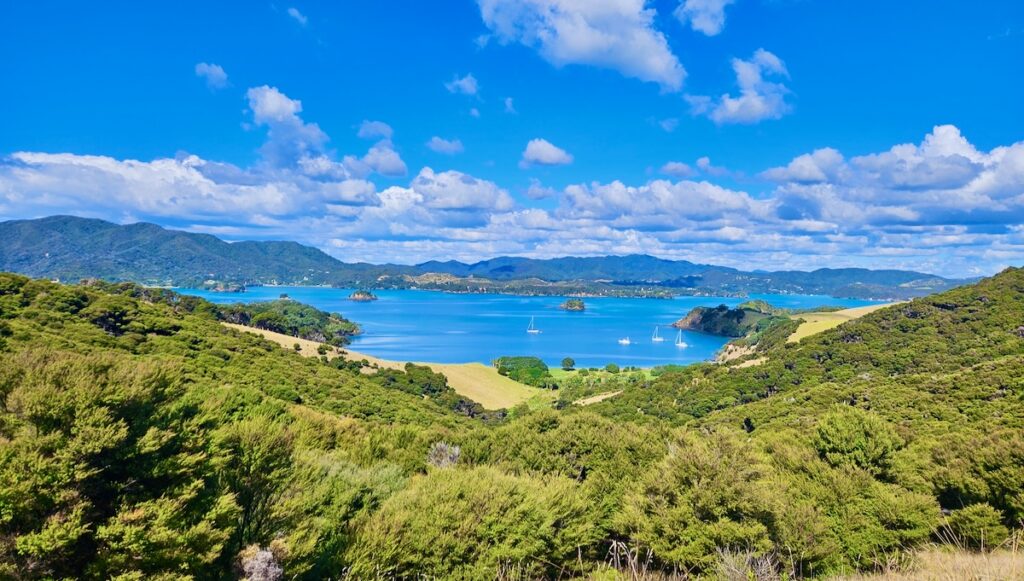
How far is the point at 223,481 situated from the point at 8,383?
3.55 m

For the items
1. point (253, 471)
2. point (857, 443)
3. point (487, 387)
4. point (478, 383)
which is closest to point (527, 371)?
point (487, 387)

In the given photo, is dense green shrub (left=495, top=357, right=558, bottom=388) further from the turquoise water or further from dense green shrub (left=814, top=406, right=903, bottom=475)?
dense green shrub (left=814, top=406, right=903, bottom=475)

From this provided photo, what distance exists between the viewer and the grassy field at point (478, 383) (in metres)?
70.1

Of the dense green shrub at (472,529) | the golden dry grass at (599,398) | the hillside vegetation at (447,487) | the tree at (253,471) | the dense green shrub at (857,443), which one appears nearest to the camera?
the hillside vegetation at (447,487)

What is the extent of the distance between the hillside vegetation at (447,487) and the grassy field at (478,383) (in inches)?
1555

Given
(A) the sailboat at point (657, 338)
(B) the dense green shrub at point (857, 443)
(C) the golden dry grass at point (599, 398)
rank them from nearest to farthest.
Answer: (B) the dense green shrub at point (857, 443) → (C) the golden dry grass at point (599, 398) → (A) the sailboat at point (657, 338)

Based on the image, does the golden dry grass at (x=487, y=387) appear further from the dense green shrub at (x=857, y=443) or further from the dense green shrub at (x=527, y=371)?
the dense green shrub at (x=857, y=443)

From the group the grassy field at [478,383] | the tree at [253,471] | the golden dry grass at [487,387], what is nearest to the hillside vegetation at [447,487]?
the tree at [253,471]

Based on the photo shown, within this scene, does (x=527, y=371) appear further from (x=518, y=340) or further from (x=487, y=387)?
(x=518, y=340)

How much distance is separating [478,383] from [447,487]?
61.4m

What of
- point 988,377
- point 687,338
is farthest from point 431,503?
point 687,338

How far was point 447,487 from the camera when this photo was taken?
14.2m

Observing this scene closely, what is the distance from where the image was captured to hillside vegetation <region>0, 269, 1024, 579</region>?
809cm

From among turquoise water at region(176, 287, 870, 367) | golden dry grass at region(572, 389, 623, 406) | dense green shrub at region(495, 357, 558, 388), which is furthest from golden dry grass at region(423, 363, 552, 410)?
turquoise water at region(176, 287, 870, 367)
